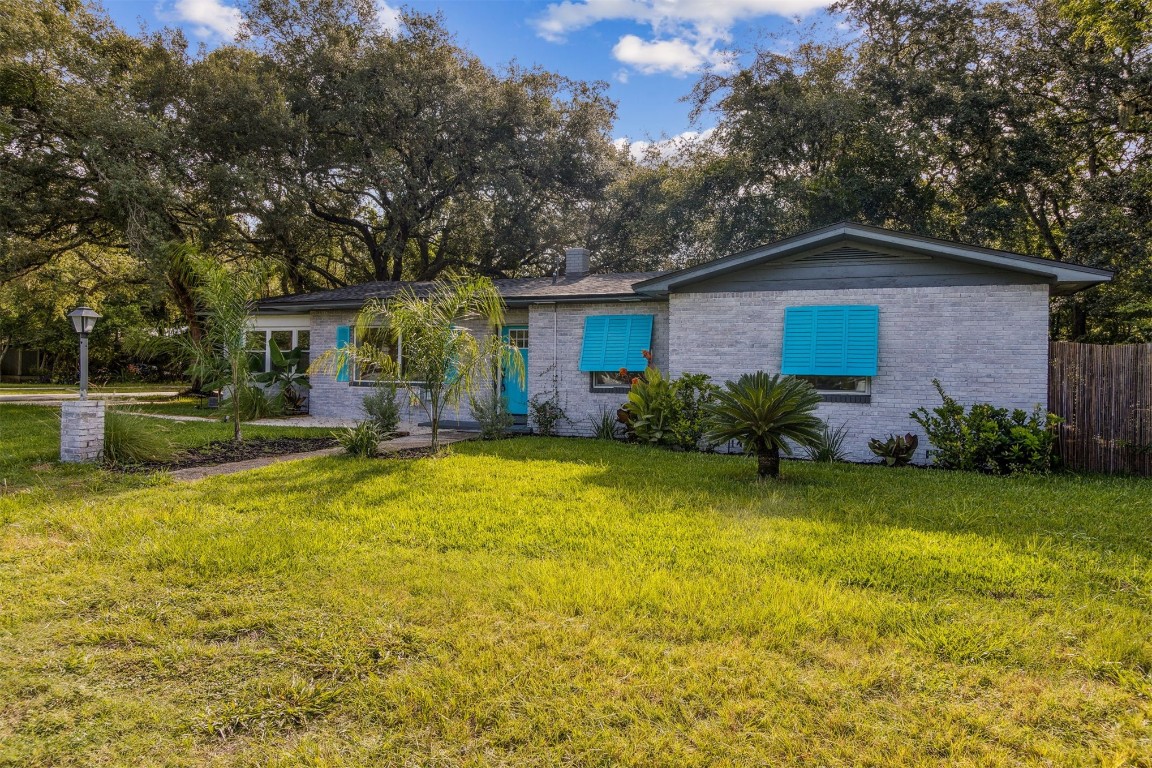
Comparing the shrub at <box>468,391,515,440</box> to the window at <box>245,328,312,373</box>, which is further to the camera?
the window at <box>245,328,312,373</box>

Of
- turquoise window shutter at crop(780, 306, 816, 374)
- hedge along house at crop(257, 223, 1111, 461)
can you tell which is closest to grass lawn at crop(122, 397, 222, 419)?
hedge along house at crop(257, 223, 1111, 461)

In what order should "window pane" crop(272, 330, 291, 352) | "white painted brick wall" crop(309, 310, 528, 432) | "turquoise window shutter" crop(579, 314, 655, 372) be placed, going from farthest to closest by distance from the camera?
"window pane" crop(272, 330, 291, 352) < "white painted brick wall" crop(309, 310, 528, 432) < "turquoise window shutter" crop(579, 314, 655, 372)

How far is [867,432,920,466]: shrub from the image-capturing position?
8.77 m

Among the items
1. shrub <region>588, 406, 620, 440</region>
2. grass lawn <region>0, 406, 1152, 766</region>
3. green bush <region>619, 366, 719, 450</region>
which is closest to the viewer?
grass lawn <region>0, 406, 1152, 766</region>

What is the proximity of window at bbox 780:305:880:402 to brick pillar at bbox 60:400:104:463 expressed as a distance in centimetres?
963

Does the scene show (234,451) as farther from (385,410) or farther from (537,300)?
(537,300)

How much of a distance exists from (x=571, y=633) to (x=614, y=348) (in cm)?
846

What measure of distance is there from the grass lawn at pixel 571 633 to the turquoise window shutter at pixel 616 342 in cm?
558

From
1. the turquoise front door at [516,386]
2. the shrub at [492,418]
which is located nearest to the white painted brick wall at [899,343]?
the shrub at [492,418]

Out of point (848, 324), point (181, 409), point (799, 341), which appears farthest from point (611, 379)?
point (181, 409)

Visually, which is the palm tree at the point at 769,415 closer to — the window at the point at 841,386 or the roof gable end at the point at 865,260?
the window at the point at 841,386

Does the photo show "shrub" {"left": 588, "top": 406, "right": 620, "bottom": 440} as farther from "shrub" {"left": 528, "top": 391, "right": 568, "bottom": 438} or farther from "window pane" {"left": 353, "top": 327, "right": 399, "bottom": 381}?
"window pane" {"left": 353, "top": 327, "right": 399, "bottom": 381}

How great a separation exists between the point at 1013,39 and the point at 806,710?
65.2 ft

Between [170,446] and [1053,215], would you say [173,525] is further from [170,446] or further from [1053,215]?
[1053,215]
